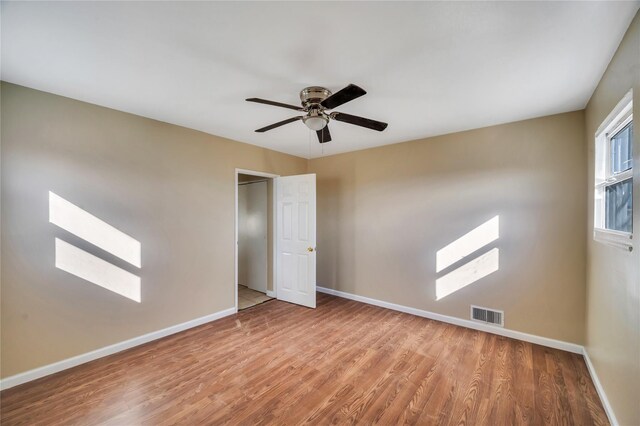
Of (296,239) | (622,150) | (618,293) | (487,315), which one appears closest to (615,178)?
(622,150)

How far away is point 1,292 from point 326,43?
3223 millimetres

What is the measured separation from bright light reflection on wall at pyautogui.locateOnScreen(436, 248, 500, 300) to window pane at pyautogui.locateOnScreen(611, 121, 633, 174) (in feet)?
4.55

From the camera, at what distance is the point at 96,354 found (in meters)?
2.53

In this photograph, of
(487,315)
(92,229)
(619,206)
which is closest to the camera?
(619,206)

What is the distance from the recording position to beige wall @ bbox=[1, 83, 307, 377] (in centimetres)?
216

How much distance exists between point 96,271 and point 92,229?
42cm

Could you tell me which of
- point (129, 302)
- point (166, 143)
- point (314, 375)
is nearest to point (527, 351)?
point (314, 375)

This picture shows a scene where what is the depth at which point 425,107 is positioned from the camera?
8.74ft

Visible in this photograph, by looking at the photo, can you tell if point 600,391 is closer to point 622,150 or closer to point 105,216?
point 622,150

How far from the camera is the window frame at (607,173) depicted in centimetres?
161

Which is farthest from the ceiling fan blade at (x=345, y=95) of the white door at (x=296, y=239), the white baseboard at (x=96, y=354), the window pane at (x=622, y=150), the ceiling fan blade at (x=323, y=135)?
the white baseboard at (x=96, y=354)

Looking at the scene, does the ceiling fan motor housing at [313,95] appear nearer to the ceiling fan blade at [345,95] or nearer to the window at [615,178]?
the ceiling fan blade at [345,95]

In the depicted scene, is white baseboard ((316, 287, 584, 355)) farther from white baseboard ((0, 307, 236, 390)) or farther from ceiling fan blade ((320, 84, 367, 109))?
ceiling fan blade ((320, 84, 367, 109))

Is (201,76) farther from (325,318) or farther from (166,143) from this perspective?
(325,318)
